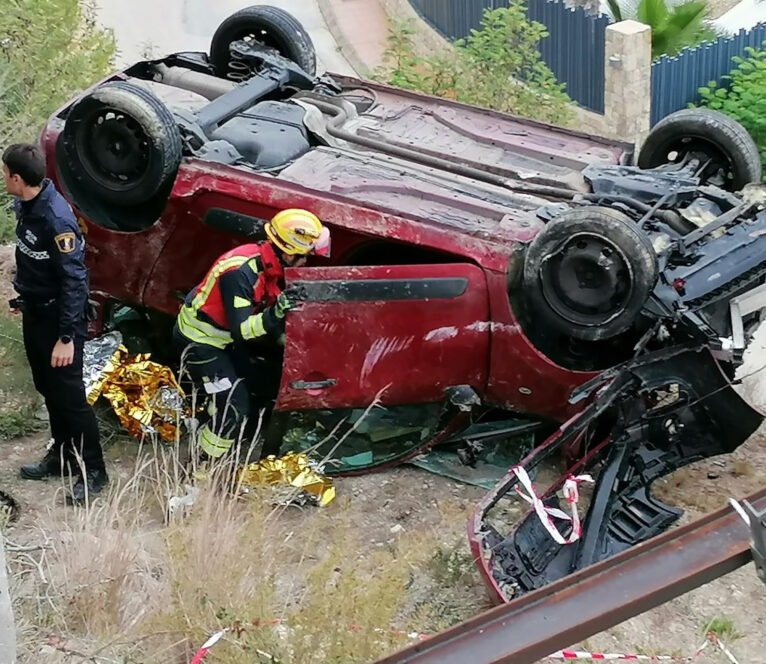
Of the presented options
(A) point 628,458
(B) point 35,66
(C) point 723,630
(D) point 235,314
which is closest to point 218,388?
(D) point 235,314

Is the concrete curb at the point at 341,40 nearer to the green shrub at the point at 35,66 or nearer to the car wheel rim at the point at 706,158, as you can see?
the green shrub at the point at 35,66

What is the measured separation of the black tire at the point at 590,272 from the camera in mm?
4466

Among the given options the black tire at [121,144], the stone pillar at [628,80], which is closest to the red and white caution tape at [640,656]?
the black tire at [121,144]

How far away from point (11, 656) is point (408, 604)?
168 centimetres

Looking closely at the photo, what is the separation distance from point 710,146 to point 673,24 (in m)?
A: 6.99

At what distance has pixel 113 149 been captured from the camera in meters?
5.36

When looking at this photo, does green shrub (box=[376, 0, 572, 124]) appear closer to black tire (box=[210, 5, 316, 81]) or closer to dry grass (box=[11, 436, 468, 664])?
black tire (box=[210, 5, 316, 81])

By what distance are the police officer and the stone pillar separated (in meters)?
6.93

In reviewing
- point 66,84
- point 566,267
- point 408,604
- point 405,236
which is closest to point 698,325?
point 566,267

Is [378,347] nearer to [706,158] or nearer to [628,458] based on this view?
[628,458]

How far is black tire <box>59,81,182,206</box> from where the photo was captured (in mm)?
5180

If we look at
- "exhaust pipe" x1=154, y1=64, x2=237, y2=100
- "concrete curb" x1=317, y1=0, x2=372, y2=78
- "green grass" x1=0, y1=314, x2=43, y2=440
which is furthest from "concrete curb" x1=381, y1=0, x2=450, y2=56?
"green grass" x1=0, y1=314, x2=43, y2=440

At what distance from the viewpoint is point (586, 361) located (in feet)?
16.3

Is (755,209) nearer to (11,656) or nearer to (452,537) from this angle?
(452,537)
